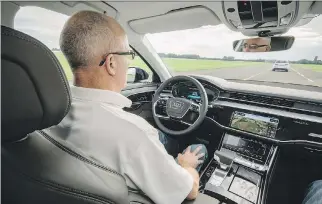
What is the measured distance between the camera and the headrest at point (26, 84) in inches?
28.7

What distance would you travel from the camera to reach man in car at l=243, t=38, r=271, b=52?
258cm

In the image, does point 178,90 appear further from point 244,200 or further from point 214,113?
point 244,200

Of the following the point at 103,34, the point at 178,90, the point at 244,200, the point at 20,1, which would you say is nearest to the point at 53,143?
the point at 103,34

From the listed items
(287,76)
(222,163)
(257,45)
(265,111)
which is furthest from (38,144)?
(287,76)

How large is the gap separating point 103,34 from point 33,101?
1.55ft

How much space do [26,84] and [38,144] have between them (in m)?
0.24

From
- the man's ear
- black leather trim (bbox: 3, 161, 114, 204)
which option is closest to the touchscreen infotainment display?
the man's ear

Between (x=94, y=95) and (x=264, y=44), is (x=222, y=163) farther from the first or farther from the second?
(x=94, y=95)

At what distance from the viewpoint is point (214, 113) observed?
2.77 meters

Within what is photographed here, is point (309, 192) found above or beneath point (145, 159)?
beneath

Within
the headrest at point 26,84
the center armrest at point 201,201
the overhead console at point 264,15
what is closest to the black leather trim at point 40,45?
the headrest at point 26,84

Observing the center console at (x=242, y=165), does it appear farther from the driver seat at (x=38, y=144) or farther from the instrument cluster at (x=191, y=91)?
the driver seat at (x=38, y=144)

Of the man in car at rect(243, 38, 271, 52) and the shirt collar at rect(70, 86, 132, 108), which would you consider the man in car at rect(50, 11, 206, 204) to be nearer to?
the shirt collar at rect(70, 86, 132, 108)

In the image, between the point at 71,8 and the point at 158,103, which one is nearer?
the point at 71,8
